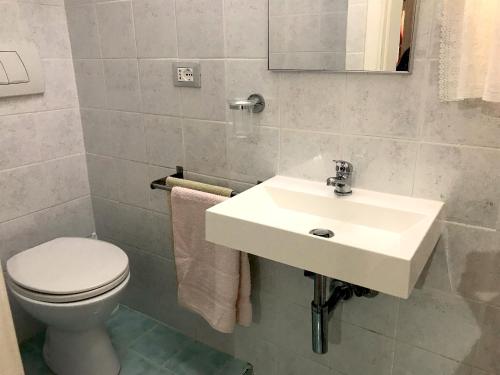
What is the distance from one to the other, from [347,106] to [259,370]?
114 cm

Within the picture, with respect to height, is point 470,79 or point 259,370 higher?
point 470,79

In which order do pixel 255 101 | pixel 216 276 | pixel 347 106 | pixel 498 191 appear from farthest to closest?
1. pixel 216 276
2. pixel 255 101
3. pixel 347 106
4. pixel 498 191

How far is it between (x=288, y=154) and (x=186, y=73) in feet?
1.67

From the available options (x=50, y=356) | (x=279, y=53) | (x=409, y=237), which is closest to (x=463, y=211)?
(x=409, y=237)

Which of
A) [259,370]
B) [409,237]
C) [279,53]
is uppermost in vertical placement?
[279,53]

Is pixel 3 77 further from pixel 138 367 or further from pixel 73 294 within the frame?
pixel 138 367

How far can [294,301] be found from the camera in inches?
60.1

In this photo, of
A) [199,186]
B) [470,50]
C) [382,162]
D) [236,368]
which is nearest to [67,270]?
[199,186]

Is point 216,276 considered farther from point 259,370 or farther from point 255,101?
point 255,101

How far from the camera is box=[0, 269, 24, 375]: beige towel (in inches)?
46.1

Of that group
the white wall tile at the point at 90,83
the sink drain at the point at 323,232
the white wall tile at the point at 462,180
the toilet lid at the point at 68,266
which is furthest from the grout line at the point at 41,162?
the white wall tile at the point at 462,180

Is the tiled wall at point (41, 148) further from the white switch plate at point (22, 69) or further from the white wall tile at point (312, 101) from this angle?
the white wall tile at point (312, 101)

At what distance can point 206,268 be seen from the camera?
1.57 metres

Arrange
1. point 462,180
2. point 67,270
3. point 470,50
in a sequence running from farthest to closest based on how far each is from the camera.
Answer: point 67,270, point 462,180, point 470,50
